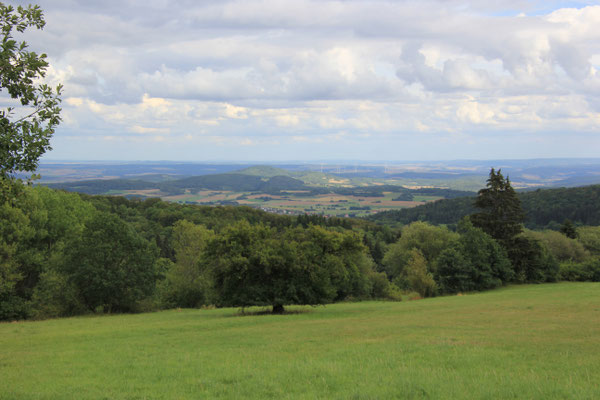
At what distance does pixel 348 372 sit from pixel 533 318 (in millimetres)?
17531

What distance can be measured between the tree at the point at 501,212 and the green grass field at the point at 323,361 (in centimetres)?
3628

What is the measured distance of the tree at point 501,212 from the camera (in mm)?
61094

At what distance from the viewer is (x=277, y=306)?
3609 cm

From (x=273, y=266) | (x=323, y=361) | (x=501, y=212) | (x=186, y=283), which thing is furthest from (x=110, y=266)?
(x=501, y=212)

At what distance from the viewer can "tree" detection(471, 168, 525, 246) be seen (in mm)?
61094

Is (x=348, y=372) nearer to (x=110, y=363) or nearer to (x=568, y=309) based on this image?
(x=110, y=363)

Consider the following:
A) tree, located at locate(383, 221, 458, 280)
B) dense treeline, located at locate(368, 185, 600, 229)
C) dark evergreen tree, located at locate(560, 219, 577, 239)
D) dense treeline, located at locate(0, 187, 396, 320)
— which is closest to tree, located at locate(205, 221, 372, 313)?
dense treeline, located at locate(0, 187, 396, 320)

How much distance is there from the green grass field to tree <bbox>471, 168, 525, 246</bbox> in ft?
119

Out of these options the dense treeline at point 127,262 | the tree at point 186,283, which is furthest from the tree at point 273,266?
the tree at point 186,283

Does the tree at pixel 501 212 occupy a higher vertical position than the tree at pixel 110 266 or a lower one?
higher

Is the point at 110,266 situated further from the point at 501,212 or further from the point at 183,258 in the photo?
the point at 501,212

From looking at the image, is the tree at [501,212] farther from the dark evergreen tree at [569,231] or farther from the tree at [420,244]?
the dark evergreen tree at [569,231]

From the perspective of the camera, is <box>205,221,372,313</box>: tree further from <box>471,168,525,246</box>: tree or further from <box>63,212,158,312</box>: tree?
<box>471,168,525,246</box>: tree

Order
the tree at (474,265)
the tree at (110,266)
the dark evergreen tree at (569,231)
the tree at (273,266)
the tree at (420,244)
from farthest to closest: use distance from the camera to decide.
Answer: the dark evergreen tree at (569,231), the tree at (420,244), the tree at (474,265), the tree at (110,266), the tree at (273,266)
